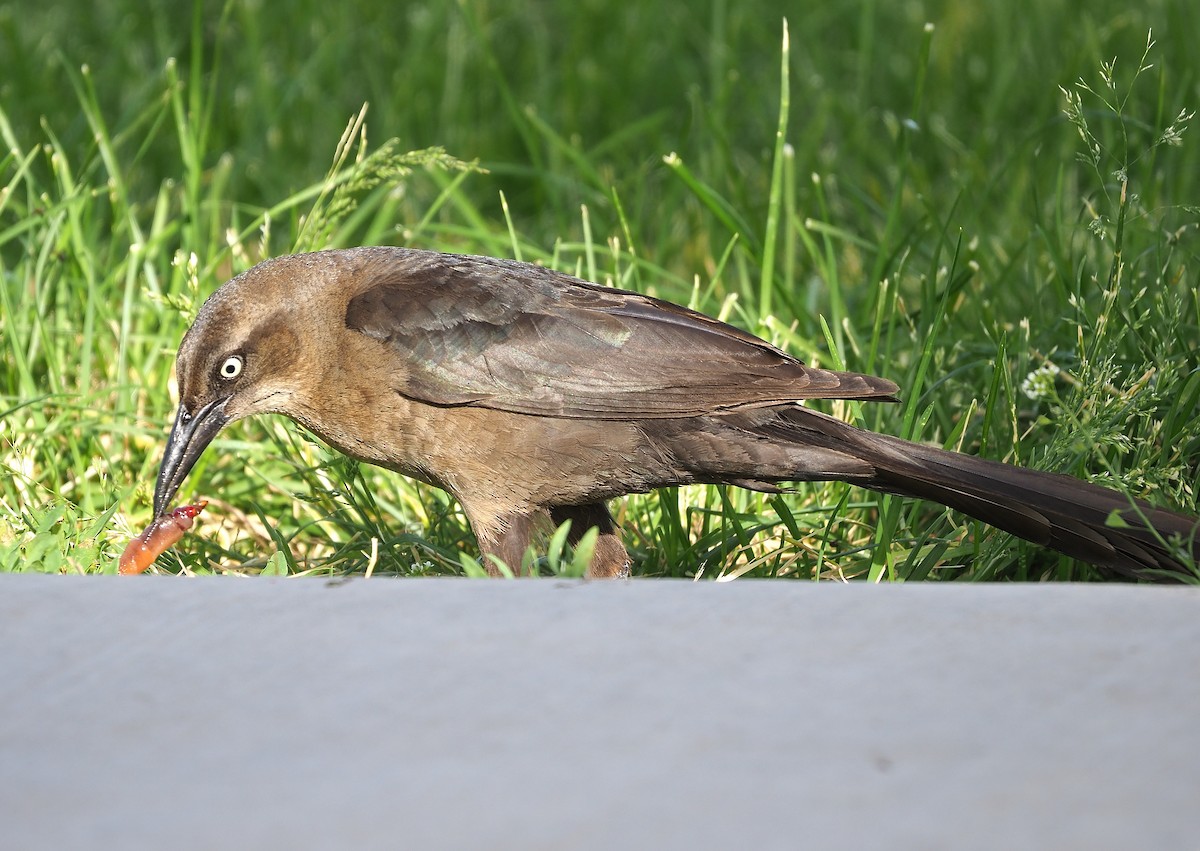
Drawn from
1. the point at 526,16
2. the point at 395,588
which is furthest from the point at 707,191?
the point at 526,16


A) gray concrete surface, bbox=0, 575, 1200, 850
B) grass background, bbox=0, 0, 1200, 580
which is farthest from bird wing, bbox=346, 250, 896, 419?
gray concrete surface, bbox=0, 575, 1200, 850

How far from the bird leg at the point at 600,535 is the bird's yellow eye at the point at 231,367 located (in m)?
0.88

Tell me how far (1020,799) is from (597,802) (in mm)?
479

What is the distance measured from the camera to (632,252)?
14.5 feet

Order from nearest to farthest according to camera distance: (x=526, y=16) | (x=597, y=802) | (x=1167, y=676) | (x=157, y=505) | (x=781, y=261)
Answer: (x=597, y=802) < (x=1167, y=676) < (x=157, y=505) < (x=781, y=261) < (x=526, y=16)

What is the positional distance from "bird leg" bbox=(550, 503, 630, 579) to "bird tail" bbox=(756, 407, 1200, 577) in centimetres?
56

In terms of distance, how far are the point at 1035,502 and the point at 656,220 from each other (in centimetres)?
316

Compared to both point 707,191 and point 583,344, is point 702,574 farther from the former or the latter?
point 707,191

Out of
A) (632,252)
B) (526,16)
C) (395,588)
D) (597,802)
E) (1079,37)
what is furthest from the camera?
(526,16)

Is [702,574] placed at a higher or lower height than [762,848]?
lower

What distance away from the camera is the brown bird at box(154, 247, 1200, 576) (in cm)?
334

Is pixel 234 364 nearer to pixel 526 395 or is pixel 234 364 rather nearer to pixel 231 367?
pixel 231 367

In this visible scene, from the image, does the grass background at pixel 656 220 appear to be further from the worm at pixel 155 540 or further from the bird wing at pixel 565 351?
the bird wing at pixel 565 351

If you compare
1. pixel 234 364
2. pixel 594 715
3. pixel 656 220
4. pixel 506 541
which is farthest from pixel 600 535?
pixel 656 220
